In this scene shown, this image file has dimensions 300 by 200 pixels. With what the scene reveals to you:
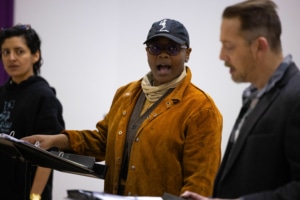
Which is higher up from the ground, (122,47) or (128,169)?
(122,47)

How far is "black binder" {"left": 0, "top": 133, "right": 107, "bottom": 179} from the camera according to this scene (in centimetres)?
175

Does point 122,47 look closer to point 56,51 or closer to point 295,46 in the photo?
point 56,51

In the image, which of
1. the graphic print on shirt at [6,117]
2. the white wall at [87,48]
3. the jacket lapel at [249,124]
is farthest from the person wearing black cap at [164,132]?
the white wall at [87,48]

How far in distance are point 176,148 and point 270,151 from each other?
67cm

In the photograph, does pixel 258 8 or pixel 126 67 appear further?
pixel 126 67

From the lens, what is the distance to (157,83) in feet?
7.22

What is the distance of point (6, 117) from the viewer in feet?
8.52

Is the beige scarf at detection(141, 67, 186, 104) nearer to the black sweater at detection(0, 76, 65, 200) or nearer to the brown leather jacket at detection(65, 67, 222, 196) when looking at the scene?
the brown leather jacket at detection(65, 67, 222, 196)

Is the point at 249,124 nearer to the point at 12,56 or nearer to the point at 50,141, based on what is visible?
the point at 50,141

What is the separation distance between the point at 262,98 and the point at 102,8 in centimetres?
281

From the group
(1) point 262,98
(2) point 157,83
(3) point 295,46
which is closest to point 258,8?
(1) point 262,98

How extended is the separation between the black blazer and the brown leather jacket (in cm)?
50

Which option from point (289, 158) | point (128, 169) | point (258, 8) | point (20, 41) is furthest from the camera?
point (20, 41)

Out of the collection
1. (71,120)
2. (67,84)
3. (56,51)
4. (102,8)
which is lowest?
(71,120)
